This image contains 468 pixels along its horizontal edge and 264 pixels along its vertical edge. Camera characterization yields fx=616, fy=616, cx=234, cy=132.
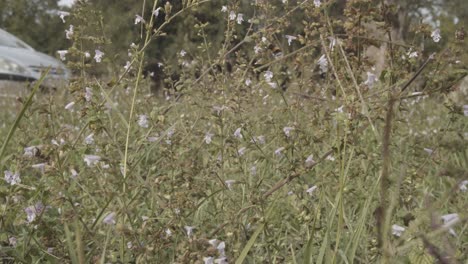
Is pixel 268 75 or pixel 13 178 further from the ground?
pixel 13 178

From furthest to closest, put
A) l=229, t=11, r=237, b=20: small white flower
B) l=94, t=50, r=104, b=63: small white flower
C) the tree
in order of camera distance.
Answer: the tree
l=229, t=11, r=237, b=20: small white flower
l=94, t=50, r=104, b=63: small white flower

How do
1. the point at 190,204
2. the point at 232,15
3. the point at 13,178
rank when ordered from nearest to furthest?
the point at 190,204
the point at 13,178
the point at 232,15

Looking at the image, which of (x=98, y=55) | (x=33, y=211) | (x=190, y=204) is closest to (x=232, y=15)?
(x=98, y=55)

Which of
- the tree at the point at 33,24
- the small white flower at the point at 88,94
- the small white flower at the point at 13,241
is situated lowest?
the tree at the point at 33,24

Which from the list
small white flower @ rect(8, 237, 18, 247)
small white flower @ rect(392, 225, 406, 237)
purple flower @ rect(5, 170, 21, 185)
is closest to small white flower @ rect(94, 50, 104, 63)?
purple flower @ rect(5, 170, 21, 185)

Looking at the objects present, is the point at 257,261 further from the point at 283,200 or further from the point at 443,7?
the point at 443,7

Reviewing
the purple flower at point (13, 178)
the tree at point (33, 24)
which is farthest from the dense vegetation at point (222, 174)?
the tree at point (33, 24)

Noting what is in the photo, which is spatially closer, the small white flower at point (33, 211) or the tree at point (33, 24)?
the small white flower at point (33, 211)

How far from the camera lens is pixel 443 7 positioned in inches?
669

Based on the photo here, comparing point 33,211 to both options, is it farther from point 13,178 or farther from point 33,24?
point 33,24

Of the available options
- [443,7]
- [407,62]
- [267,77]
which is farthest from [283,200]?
[443,7]

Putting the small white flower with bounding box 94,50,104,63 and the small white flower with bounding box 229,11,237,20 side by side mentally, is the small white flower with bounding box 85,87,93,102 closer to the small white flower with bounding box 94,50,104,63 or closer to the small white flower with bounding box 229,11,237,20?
the small white flower with bounding box 94,50,104,63

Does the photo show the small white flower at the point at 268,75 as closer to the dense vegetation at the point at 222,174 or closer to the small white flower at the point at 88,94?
the dense vegetation at the point at 222,174

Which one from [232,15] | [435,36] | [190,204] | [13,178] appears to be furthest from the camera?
[232,15]
